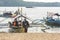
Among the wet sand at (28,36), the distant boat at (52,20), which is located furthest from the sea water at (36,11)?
the wet sand at (28,36)

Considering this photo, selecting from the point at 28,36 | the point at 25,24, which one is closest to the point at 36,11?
the point at 25,24

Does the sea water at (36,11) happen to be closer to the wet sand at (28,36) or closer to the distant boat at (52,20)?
the distant boat at (52,20)

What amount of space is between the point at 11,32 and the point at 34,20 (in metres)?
0.36

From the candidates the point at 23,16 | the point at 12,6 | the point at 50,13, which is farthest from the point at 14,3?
the point at 50,13

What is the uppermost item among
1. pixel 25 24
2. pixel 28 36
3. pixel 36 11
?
pixel 36 11

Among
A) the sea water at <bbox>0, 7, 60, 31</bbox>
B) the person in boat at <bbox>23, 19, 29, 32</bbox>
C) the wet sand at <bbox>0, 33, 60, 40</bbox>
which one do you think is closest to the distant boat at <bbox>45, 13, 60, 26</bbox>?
the sea water at <bbox>0, 7, 60, 31</bbox>

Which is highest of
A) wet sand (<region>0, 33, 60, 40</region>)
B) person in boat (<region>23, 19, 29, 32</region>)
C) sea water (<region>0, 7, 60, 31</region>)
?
sea water (<region>0, 7, 60, 31</region>)

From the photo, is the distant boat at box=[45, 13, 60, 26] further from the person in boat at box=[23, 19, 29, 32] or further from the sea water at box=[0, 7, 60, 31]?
the person in boat at box=[23, 19, 29, 32]

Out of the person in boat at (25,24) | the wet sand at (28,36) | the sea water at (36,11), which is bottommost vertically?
the wet sand at (28,36)

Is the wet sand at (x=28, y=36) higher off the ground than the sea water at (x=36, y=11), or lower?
lower

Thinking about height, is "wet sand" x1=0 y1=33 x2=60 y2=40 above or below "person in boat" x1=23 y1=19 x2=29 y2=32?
below

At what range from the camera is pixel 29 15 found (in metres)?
1.70

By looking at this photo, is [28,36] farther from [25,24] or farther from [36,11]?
[36,11]

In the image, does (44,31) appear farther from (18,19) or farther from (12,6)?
(12,6)
